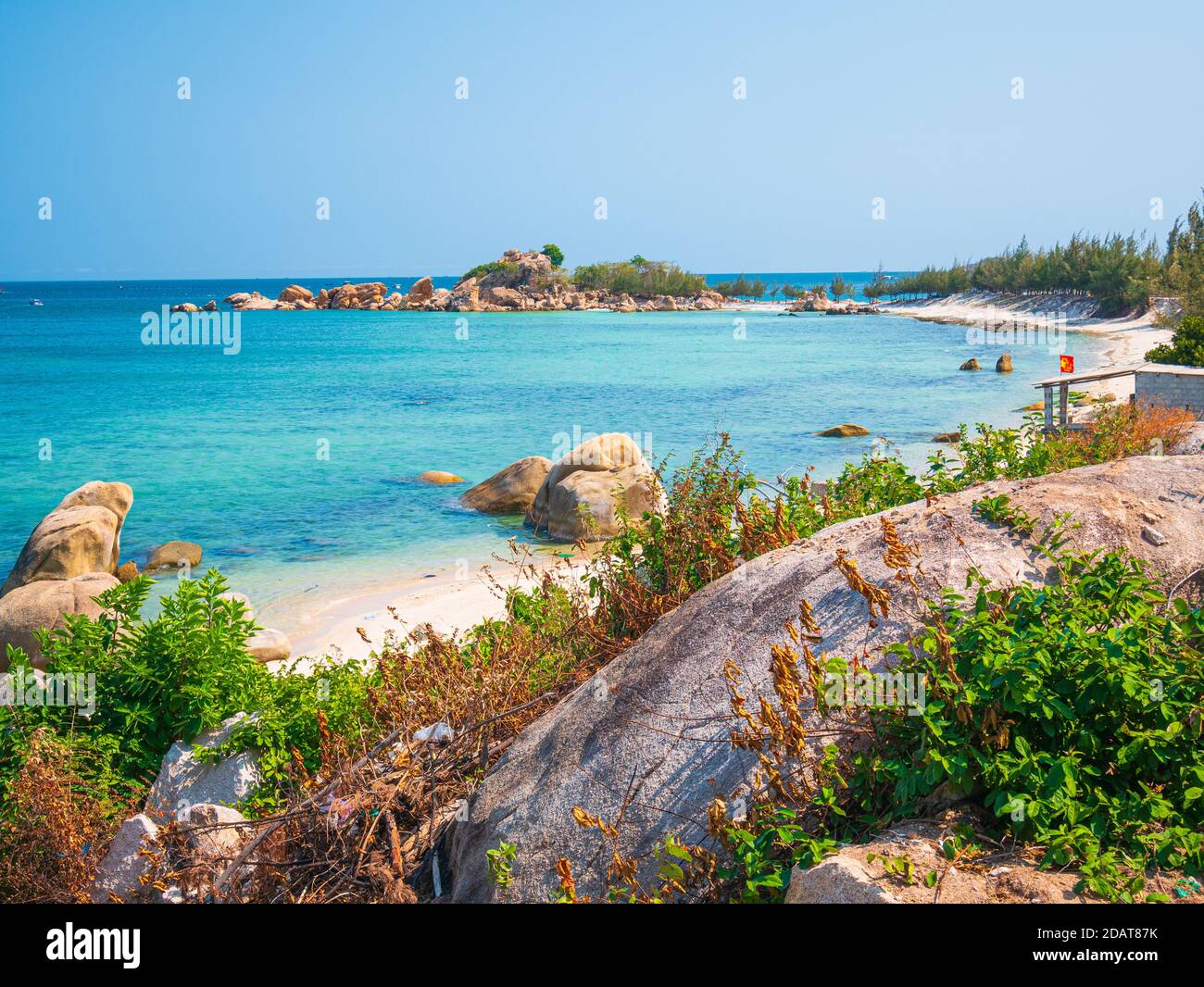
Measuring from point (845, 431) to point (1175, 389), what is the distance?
11.7 metres

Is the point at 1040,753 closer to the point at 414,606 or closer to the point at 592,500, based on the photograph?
the point at 414,606

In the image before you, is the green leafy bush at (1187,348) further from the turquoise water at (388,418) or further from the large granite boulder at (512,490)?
the large granite boulder at (512,490)

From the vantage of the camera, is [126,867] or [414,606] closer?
[126,867]

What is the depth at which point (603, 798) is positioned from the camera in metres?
4.01

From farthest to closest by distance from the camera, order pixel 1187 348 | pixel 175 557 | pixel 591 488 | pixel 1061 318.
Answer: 1. pixel 1061 318
2. pixel 1187 348
3. pixel 591 488
4. pixel 175 557

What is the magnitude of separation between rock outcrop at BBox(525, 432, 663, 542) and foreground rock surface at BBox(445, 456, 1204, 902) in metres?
10.8

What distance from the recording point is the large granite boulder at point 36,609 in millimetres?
Result: 10250

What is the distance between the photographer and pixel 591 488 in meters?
16.8

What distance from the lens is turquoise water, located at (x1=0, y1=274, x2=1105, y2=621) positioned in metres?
18.4

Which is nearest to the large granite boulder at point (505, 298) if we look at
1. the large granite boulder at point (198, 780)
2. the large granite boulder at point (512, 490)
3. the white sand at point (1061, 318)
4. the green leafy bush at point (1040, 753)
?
the white sand at point (1061, 318)

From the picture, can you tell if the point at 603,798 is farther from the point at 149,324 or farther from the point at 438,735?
the point at 149,324

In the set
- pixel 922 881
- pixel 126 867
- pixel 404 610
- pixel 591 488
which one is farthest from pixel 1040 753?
pixel 591 488
